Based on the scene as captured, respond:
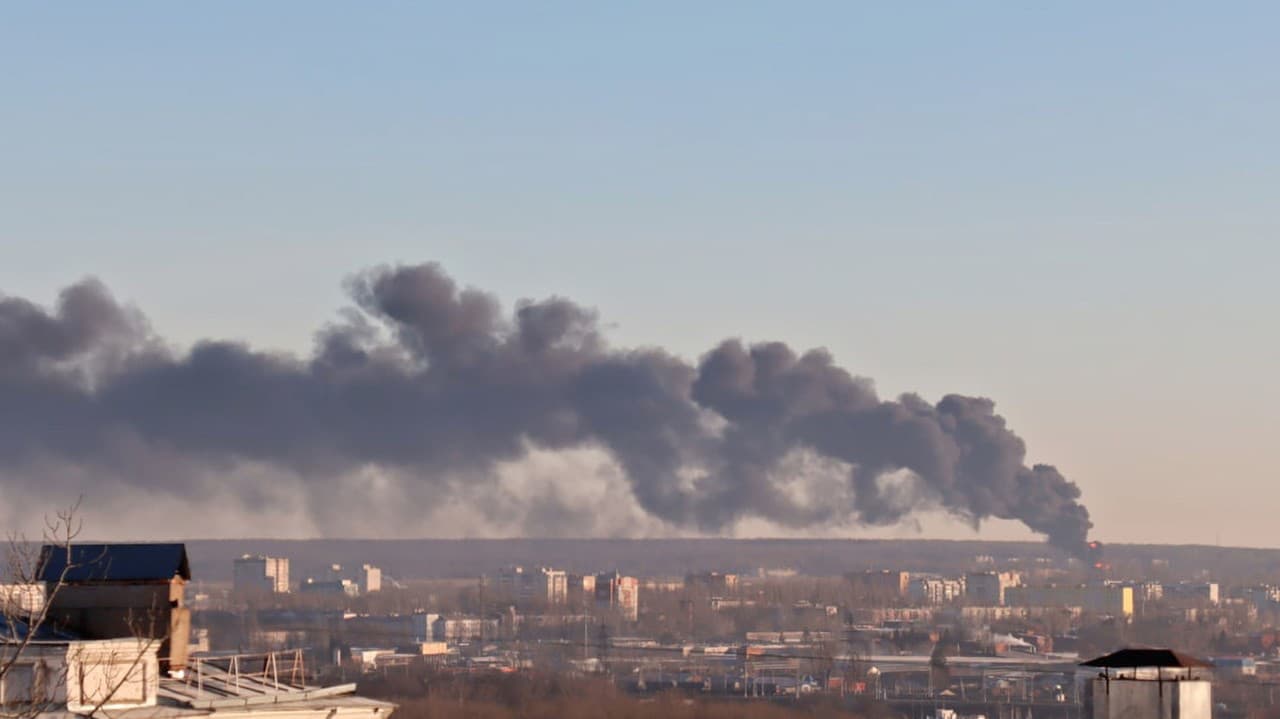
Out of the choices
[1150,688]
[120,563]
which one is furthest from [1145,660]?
[120,563]

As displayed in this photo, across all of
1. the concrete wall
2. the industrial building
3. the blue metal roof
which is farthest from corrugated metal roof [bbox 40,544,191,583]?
the concrete wall

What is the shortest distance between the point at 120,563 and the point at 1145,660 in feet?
38.0

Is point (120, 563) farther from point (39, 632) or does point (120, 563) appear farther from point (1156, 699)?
point (1156, 699)

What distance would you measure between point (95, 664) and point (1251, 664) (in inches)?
6071

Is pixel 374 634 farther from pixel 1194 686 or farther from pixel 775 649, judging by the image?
pixel 1194 686

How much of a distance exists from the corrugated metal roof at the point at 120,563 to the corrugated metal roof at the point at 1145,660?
1040 centimetres

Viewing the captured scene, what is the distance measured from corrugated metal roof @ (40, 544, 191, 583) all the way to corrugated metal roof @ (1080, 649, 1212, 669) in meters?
10.4

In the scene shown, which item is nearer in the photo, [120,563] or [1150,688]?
[1150,688]

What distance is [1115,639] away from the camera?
189500 mm

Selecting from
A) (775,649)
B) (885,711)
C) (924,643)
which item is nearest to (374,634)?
(775,649)

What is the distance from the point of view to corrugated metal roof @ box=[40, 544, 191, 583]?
1041 inches

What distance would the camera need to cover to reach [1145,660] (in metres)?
23.4

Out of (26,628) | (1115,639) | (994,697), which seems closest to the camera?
(26,628)

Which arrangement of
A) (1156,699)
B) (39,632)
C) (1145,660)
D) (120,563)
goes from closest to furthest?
(1156,699) → (1145,660) → (39,632) → (120,563)
